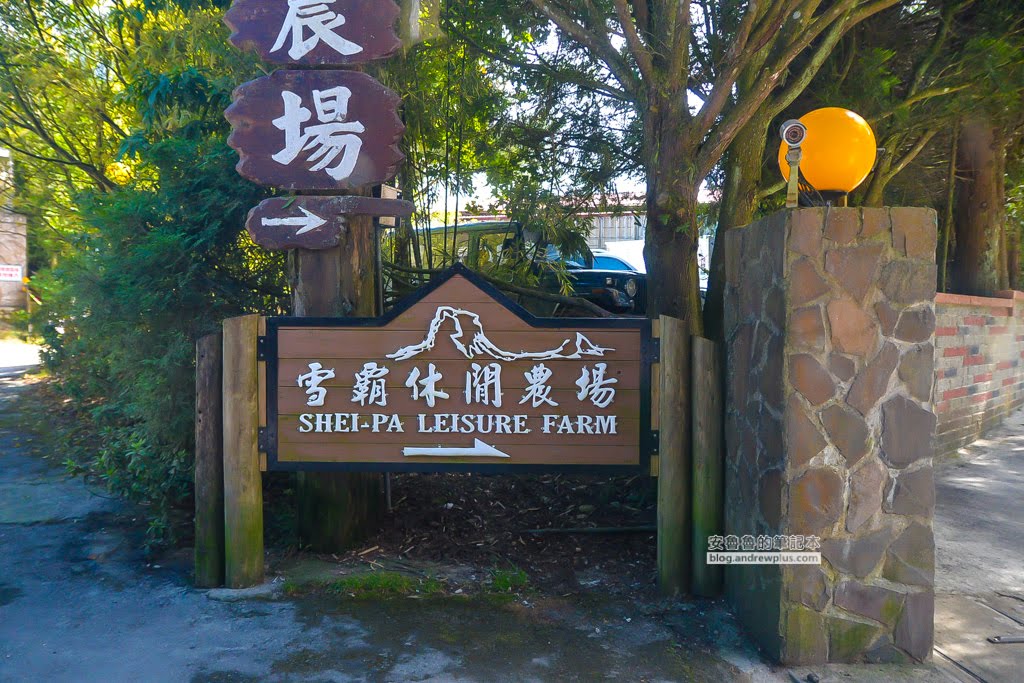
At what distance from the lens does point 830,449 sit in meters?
3.77

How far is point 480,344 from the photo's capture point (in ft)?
15.0

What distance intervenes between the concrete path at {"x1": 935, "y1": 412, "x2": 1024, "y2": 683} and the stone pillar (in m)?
0.32

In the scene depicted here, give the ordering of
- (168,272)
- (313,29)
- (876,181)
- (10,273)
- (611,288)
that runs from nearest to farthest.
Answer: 1. (313,29)
2. (168,272)
3. (876,181)
4. (611,288)
5. (10,273)

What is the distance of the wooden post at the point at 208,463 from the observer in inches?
182

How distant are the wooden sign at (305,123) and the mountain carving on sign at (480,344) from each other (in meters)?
1.10

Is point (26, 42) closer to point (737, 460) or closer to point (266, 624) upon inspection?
point (266, 624)

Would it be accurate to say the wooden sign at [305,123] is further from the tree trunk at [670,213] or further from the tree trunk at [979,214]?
the tree trunk at [979,214]

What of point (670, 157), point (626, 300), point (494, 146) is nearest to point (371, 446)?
point (670, 157)

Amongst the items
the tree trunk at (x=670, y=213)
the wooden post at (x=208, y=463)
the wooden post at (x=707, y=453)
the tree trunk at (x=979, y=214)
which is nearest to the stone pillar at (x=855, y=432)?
the wooden post at (x=707, y=453)

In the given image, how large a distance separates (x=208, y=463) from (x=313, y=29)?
2522 millimetres

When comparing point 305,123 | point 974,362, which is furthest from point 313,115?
point 974,362

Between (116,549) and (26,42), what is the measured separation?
8.11 meters

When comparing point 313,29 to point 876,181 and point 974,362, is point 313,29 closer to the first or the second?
point 876,181

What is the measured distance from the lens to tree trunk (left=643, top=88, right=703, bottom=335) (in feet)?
18.9
